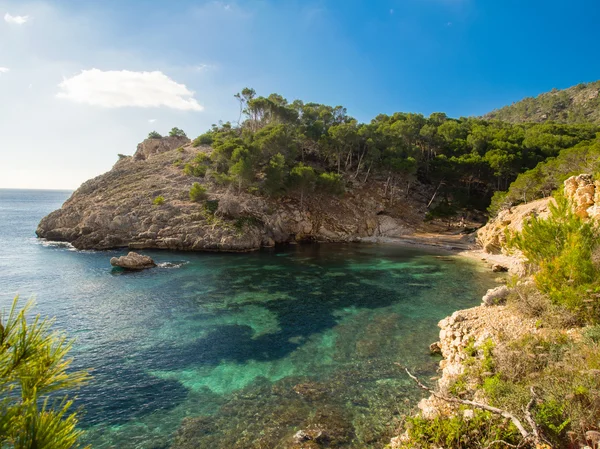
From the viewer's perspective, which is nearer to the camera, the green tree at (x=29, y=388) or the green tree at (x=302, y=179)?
the green tree at (x=29, y=388)

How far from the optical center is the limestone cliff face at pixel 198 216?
160 ft

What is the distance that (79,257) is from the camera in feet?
136

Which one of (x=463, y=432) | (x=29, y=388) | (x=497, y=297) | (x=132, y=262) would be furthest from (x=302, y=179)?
(x=29, y=388)

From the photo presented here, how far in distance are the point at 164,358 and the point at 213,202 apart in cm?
3948

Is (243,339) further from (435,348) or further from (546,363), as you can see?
(546,363)

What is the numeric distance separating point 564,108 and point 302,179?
128548 millimetres

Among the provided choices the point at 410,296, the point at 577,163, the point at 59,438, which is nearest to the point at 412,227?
the point at 577,163

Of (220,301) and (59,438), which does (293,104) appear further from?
(59,438)

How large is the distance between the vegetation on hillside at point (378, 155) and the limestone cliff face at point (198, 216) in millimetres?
3357

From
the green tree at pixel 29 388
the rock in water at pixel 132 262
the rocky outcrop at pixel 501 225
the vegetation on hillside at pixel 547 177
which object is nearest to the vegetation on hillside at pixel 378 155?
the vegetation on hillside at pixel 547 177

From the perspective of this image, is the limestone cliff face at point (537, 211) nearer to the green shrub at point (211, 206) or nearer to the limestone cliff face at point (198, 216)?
the limestone cliff face at point (198, 216)

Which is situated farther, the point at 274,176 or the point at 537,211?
the point at 274,176

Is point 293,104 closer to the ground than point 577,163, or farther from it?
farther from it

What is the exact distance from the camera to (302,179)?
2223 inches
